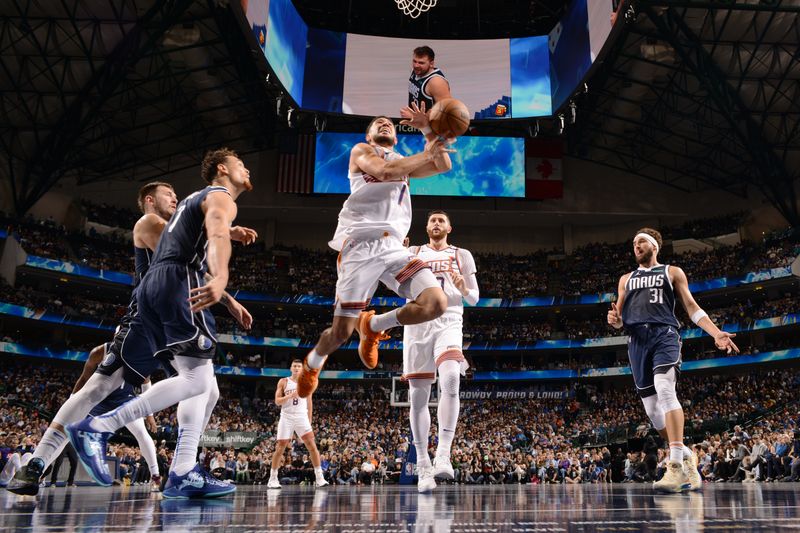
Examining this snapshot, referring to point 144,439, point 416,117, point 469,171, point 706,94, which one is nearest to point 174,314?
point 416,117

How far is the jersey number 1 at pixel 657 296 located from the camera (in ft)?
21.1

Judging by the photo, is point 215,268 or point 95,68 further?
point 95,68

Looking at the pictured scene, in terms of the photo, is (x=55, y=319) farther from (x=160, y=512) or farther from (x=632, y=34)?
(x=160, y=512)

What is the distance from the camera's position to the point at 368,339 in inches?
222

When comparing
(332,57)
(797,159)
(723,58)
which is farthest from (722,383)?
(332,57)

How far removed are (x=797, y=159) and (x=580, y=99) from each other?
1158cm

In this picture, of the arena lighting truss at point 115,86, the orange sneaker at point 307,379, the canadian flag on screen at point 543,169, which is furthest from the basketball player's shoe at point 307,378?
the canadian flag on screen at point 543,169

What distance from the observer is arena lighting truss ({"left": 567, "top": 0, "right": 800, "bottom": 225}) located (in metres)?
24.7

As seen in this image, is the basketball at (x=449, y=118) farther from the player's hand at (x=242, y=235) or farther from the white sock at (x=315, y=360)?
the white sock at (x=315, y=360)

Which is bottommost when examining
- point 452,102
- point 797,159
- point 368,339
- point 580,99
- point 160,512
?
point 160,512

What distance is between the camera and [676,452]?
5.72m

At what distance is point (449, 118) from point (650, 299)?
118 inches

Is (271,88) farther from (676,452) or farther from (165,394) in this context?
(165,394)

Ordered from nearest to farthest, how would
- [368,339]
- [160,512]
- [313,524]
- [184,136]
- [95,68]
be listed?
[313,524] < [160,512] < [368,339] < [95,68] < [184,136]
